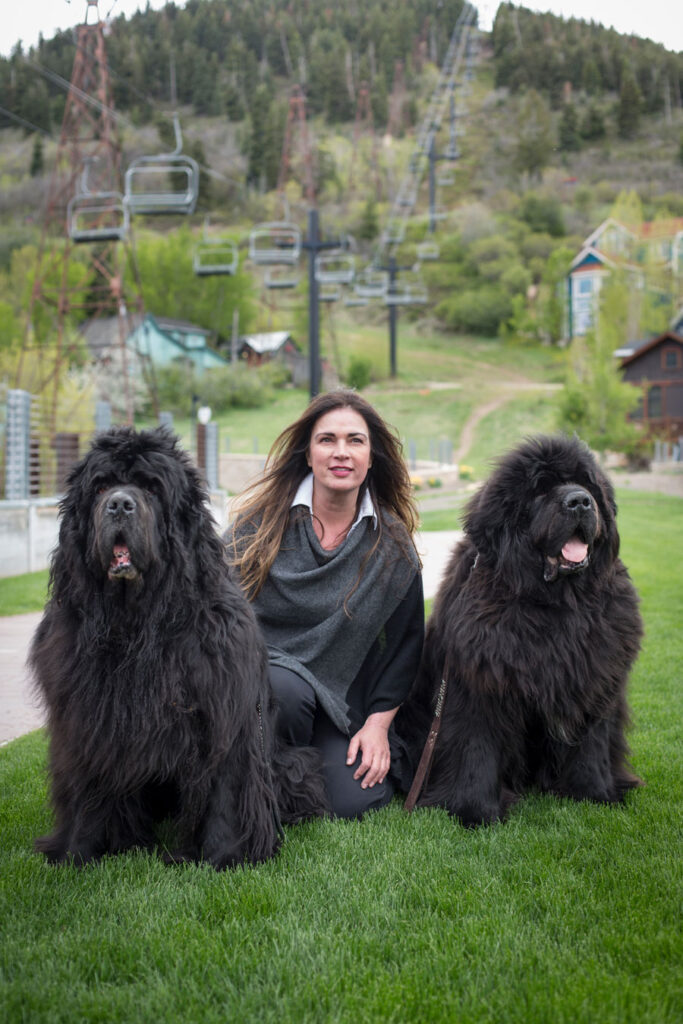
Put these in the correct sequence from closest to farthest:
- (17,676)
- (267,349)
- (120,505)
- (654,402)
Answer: (120,505) → (17,676) → (654,402) → (267,349)

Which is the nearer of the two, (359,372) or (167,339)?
(359,372)

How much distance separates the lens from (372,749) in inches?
134

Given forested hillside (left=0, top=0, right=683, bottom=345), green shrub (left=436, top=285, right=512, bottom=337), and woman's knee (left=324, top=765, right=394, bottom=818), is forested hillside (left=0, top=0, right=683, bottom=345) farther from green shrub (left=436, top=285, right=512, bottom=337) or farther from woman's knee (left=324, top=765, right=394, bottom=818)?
woman's knee (left=324, top=765, right=394, bottom=818)

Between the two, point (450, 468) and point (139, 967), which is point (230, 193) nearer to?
point (450, 468)

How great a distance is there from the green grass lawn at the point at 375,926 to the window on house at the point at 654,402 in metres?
36.7

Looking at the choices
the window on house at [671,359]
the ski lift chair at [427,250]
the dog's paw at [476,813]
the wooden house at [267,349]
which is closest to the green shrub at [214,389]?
the wooden house at [267,349]

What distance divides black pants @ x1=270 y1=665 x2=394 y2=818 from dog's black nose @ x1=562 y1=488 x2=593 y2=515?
125cm

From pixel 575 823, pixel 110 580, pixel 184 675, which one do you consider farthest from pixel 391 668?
pixel 110 580

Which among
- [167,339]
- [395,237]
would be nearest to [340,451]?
[395,237]

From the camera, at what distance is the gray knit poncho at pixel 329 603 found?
3.44m

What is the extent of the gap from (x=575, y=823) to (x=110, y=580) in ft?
6.29

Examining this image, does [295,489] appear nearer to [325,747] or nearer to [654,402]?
[325,747]

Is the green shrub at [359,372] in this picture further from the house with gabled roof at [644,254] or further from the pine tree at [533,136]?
the pine tree at [533,136]

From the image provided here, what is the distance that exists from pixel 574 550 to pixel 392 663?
964mm
